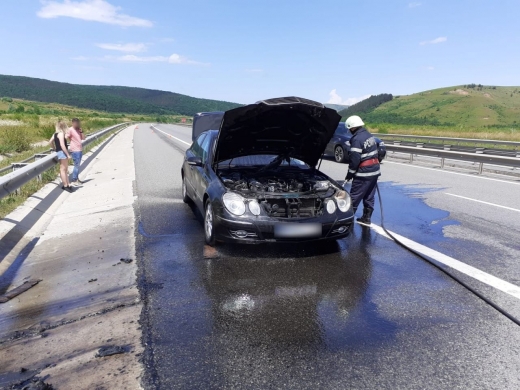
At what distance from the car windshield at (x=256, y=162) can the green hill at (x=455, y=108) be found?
237 ft

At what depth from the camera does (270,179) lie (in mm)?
6383

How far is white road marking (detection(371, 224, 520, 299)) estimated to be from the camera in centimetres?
455

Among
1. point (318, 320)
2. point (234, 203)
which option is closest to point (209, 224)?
point (234, 203)

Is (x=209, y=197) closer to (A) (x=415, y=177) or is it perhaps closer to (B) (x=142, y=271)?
(B) (x=142, y=271)

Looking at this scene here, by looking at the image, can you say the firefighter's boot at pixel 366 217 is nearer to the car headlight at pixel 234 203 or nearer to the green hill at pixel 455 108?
the car headlight at pixel 234 203

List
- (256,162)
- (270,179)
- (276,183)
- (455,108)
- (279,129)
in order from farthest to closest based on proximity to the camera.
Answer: (455,108), (256,162), (279,129), (270,179), (276,183)

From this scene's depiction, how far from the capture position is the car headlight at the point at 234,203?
538 cm

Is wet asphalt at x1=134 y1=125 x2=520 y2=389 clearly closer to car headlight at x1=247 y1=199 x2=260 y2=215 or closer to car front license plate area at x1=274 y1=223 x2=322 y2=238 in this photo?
car front license plate area at x1=274 y1=223 x2=322 y2=238

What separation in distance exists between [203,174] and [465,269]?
12.4 ft

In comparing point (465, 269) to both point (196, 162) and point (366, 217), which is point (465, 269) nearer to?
point (366, 217)

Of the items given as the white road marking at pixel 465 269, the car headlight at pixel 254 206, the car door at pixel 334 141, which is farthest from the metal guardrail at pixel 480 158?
the car headlight at pixel 254 206

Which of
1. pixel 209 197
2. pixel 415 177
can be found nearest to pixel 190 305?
pixel 209 197

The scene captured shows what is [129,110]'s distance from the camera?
610 ft

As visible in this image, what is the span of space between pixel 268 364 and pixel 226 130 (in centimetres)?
378
